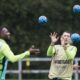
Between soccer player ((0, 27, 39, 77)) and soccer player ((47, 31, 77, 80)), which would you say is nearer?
soccer player ((0, 27, 39, 77))

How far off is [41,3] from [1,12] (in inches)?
86.2

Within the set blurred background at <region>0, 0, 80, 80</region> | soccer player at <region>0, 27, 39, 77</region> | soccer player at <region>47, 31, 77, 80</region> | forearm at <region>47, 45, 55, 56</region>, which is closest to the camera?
soccer player at <region>0, 27, 39, 77</region>

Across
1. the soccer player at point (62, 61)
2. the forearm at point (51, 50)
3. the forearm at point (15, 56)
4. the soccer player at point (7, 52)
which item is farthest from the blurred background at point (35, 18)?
the forearm at point (15, 56)

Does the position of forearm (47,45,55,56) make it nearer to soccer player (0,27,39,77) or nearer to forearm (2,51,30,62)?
soccer player (0,27,39,77)

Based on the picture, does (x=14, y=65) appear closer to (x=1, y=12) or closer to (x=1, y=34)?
(x=1, y=12)

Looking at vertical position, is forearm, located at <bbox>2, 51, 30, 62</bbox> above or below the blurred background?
below

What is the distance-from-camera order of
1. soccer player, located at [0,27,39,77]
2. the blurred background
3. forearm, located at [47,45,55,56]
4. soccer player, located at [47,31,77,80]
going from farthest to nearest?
the blurred background → soccer player, located at [47,31,77,80] → forearm, located at [47,45,55,56] → soccer player, located at [0,27,39,77]

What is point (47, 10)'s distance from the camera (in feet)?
107

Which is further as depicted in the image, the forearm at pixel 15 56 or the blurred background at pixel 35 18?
the blurred background at pixel 35 18

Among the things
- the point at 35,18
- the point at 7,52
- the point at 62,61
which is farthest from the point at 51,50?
the point at 35,18

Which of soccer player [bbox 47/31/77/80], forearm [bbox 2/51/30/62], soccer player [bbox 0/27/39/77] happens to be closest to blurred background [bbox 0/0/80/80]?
soccer player [bbox 47/31/77/80]

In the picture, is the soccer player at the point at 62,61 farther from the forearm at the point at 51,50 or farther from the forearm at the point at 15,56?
the forearm at the point at 15,56

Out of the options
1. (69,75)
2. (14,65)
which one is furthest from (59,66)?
(14,65)

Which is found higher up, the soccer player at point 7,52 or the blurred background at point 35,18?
the blurred background at point 35,18
